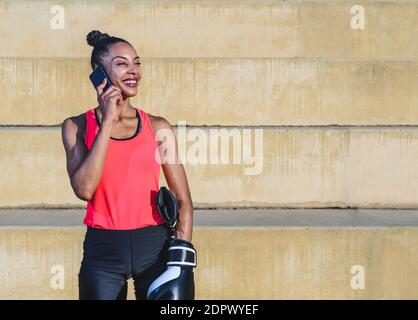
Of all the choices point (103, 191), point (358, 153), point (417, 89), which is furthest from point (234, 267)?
point (417, 89)

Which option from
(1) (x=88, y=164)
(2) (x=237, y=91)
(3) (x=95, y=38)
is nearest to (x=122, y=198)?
(1) (x=88, y=164)

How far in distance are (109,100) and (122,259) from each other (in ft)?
2.25

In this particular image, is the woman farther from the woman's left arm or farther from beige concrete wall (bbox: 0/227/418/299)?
beige concrete wall (bbox: 0/227/418/299)

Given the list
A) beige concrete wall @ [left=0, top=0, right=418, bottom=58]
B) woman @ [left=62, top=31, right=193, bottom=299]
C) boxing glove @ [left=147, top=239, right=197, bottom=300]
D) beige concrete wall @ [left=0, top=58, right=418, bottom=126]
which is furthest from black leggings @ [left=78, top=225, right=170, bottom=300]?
beige concrete wall @ [left=0, top=0, right=418, bottom=58]

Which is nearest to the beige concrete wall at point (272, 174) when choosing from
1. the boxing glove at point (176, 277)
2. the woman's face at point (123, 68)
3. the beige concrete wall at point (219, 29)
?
the beige concrete wall at point (219, 29)

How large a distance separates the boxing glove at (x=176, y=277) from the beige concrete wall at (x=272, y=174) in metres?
2.28

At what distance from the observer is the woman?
333cm

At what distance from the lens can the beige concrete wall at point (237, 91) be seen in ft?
19.3

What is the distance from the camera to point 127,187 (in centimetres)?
333

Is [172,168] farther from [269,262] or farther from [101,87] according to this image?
[269,262]

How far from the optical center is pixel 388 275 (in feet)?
16.0
